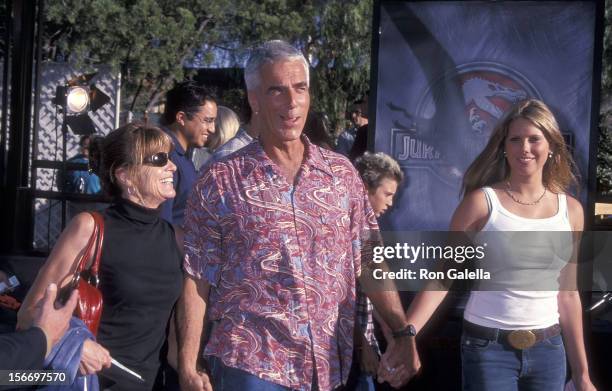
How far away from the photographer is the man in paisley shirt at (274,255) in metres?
2.09

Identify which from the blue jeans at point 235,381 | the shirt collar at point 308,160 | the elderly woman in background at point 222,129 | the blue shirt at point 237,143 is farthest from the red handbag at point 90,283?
the elderly woman in background at point 222,129

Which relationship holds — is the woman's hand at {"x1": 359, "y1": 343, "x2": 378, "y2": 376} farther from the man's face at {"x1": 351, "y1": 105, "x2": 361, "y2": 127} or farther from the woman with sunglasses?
the man's face at {"x1": 351, "y1": 105, "x2": 361, "y2": 127}

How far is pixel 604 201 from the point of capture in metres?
3.18

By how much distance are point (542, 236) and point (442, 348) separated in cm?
94

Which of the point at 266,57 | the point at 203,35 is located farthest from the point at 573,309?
the point at 203,35

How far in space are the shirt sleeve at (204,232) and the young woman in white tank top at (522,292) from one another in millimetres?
686

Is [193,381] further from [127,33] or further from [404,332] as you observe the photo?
[127,33]

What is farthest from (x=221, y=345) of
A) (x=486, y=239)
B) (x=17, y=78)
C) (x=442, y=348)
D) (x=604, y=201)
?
(x=17, y=78)

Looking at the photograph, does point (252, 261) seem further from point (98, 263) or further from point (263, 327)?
point (98, 263)

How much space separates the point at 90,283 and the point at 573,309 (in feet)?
4.67

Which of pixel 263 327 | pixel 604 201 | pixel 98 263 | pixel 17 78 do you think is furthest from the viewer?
pixel 17 78

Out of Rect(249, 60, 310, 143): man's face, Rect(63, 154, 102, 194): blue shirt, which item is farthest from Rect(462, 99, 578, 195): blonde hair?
Rect(63, 154, 102, 194): blue shirt

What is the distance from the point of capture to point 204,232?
2.17 meters

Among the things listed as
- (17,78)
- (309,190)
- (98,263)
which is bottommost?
(98,263)
